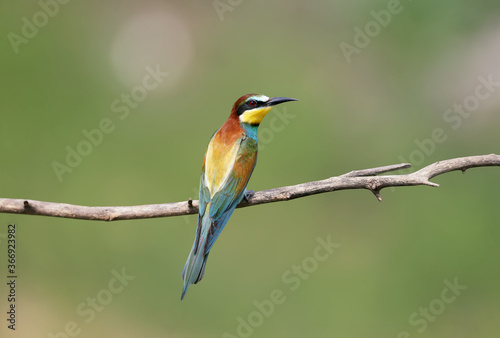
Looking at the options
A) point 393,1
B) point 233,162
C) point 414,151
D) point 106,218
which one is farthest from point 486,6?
point 106,218

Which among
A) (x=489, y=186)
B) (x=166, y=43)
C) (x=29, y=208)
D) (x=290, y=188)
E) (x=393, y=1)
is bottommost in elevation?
(x=489, y=186)

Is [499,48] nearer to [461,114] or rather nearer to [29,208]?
[461,114]

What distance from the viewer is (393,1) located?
136 inches

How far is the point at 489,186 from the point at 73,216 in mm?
2329

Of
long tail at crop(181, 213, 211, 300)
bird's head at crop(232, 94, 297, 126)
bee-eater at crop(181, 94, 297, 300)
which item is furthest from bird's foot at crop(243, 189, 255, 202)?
bird's head at crop(232, 94, 297, 126)

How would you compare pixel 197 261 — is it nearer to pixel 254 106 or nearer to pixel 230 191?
pixel 230 191

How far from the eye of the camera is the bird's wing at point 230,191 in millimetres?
1872

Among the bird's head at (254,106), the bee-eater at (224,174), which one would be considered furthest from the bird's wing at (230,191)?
the bird's head at (254,106)

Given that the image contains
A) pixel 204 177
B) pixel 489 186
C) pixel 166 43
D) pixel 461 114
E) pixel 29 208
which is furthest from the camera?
pixel 166 43

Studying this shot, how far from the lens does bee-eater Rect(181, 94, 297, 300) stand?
1.83 m

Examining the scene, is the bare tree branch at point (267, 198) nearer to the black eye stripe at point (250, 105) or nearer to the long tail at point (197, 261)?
the long tail at point (197, 261)

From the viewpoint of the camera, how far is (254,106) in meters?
2.09

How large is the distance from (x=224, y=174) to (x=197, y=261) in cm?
32

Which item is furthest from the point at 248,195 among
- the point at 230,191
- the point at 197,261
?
the point at 197,261
